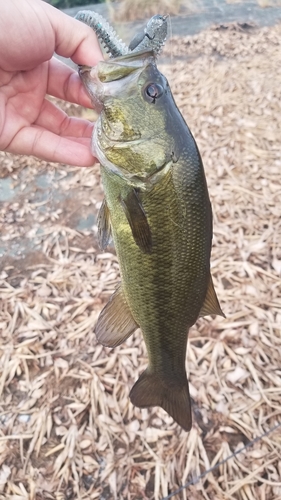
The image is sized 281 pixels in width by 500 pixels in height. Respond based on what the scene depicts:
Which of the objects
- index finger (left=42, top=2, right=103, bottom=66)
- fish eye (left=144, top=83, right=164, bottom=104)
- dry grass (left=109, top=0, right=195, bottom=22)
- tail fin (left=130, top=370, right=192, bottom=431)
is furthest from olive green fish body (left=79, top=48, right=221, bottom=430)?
dry grass (left=109, top=0, right=195, bottom=22)

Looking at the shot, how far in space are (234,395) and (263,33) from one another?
7016mm

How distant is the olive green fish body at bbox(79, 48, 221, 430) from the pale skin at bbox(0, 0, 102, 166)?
0.50 m

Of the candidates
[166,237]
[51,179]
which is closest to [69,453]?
[166,237]

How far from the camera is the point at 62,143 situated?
6.88 ft

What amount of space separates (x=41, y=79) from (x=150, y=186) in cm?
102

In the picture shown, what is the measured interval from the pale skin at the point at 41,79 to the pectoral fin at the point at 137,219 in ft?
1.84

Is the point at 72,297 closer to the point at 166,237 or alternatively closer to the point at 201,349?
the point at 201,349

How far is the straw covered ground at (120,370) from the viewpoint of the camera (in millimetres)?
2789

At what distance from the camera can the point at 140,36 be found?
4.95ft

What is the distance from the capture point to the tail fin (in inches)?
74.4

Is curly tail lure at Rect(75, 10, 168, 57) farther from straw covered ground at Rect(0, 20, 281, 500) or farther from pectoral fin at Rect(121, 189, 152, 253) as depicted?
straw covered ground at Rect(0, 20, 281, 500)

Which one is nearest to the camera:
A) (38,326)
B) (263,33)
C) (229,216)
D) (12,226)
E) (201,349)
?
(201,349)

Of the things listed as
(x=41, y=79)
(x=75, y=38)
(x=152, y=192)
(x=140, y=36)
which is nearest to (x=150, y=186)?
(x=152, y=192)

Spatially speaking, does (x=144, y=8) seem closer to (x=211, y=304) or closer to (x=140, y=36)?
(x=140, y=36)
